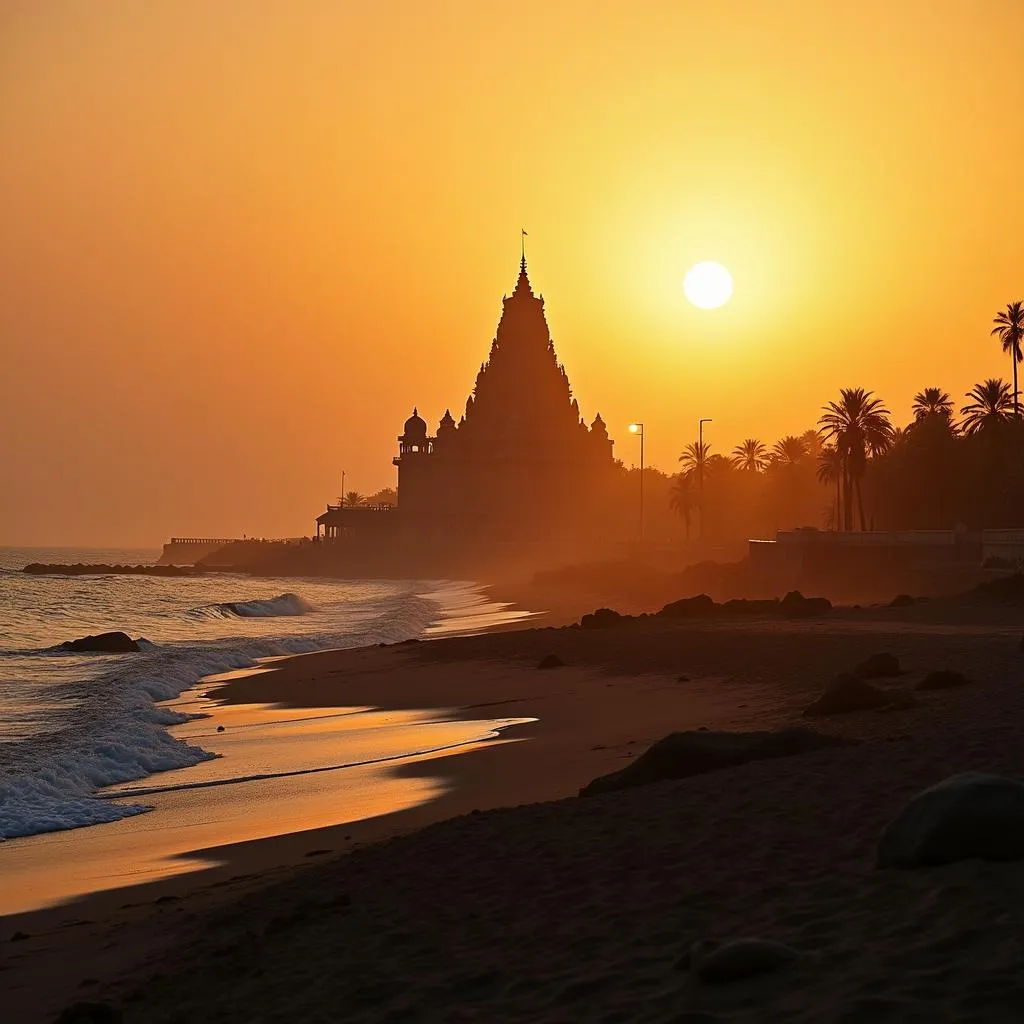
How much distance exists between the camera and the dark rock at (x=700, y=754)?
43.5ft

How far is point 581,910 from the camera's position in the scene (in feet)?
29.9

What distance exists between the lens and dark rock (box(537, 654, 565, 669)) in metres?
31.5

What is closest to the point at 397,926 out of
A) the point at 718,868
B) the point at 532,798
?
the point at 718,868

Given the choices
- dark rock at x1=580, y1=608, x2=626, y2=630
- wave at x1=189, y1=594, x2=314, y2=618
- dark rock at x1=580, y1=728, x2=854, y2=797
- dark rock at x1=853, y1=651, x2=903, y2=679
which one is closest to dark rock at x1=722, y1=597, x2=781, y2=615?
dark rock at x1=580, y1=608, x2=626, y2=630

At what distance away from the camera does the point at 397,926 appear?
9.41 m

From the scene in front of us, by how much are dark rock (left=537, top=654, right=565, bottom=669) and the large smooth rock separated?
22698mm

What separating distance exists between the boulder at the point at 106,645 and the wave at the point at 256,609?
24.2 meters

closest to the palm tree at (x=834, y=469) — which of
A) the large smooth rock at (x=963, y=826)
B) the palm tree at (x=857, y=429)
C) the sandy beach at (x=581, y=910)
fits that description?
the palm tree at (x=857, y=429)

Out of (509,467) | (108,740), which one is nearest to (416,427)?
(509,467)

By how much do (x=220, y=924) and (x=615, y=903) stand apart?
3029 millimetres

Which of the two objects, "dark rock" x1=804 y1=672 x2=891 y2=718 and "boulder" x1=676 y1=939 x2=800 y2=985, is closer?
"boulder" x1=676 y1=939 x2=800 y2=985

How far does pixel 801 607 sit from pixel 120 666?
1919cm

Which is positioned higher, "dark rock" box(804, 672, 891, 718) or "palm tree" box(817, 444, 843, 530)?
"palm tree" box(817, 444, 843, 530)

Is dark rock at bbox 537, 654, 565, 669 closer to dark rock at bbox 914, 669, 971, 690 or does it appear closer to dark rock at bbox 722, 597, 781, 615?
dark rock at bbox 722, 597, 781, 615
